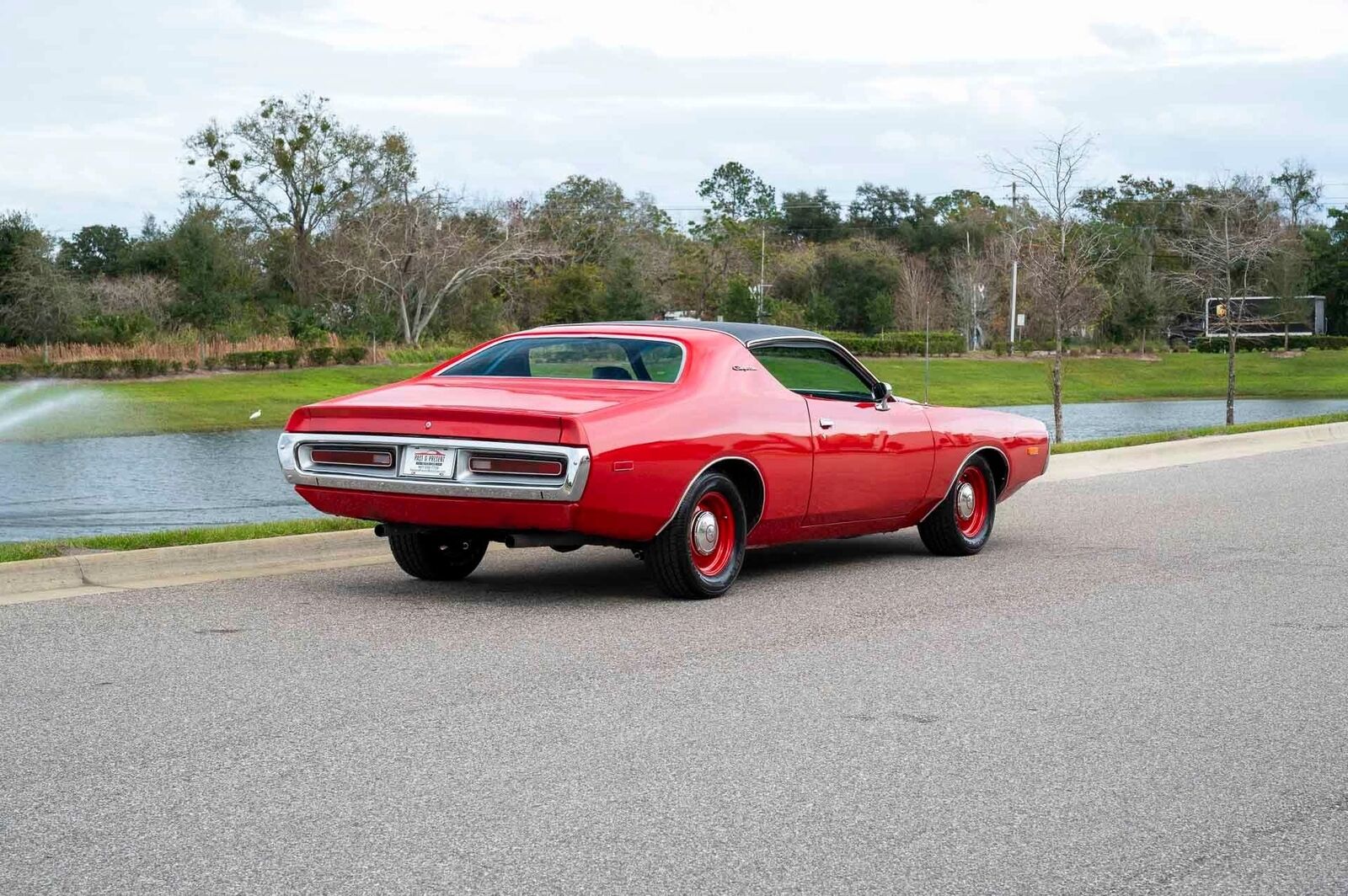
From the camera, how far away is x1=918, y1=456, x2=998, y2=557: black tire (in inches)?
430

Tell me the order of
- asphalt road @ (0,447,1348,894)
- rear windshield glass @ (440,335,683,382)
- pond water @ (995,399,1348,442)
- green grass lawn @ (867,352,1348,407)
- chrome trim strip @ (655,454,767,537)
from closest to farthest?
1. asphalt road @ (0,447,1348,894)
2. chrome trim strip @ (655,454,767,537)
3. rear windshield glass @ (440,335,683,382)
4. pond water @ (995,399,1348,442)
5. green grass lawn @ (867,352,1348,407)

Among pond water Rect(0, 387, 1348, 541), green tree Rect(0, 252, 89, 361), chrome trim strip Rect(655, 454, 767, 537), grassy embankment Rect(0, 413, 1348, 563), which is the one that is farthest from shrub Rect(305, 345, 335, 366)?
chrome trim strip Rect(655, 454, 767, 537)

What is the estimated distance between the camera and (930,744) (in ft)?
18.8

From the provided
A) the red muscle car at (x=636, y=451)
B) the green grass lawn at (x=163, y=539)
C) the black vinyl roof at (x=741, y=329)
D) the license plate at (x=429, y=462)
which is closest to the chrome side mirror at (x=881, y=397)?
the red muscle car at (x=636, y=451)

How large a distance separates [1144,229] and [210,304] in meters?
57.7

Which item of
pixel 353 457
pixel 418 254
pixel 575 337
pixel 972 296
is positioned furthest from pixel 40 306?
pixel 972 296

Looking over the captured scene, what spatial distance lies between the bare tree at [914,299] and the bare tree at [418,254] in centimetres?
2253

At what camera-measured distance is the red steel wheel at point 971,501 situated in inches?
437

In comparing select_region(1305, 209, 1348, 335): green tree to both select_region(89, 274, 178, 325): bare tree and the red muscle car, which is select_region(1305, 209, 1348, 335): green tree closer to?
select_region(89, 274, 178, 325): bare tree

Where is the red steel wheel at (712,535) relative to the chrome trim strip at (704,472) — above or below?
below

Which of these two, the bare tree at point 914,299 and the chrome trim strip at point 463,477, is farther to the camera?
the bare tree at point 914,299

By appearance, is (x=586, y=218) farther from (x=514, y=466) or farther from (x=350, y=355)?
(x=514, y=466)

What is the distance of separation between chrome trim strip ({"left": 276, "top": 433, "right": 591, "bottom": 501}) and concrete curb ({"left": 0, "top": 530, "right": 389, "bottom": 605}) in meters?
1.46

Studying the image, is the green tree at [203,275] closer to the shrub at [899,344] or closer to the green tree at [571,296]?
the green tree at [571,296]
